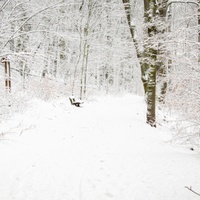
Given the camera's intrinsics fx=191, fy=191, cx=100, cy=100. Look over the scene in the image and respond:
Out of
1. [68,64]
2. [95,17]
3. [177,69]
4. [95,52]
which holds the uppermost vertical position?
[95,17]

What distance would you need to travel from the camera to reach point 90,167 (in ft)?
11.8

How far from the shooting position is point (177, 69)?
13.8 feet

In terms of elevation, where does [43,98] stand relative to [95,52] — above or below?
below

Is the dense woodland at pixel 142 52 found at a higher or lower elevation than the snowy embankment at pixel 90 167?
higher

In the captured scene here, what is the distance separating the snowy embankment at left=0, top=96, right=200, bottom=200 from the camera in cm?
274

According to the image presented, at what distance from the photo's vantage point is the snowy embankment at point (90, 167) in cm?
274

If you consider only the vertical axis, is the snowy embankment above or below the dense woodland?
below

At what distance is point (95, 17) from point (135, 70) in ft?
45.5

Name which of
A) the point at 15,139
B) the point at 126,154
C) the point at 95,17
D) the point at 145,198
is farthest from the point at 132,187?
the point at 95,17

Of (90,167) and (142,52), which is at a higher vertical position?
(142,52)

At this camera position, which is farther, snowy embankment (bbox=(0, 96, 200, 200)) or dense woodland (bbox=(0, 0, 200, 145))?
dense woodland (bbox=(0, 0, 200, 145))

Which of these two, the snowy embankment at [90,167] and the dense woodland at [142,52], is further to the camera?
the dense woodland at [142,52]

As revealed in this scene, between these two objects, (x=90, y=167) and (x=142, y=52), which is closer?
(x=90, y=167)

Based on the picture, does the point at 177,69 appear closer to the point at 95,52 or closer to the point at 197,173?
the point at 197,173
